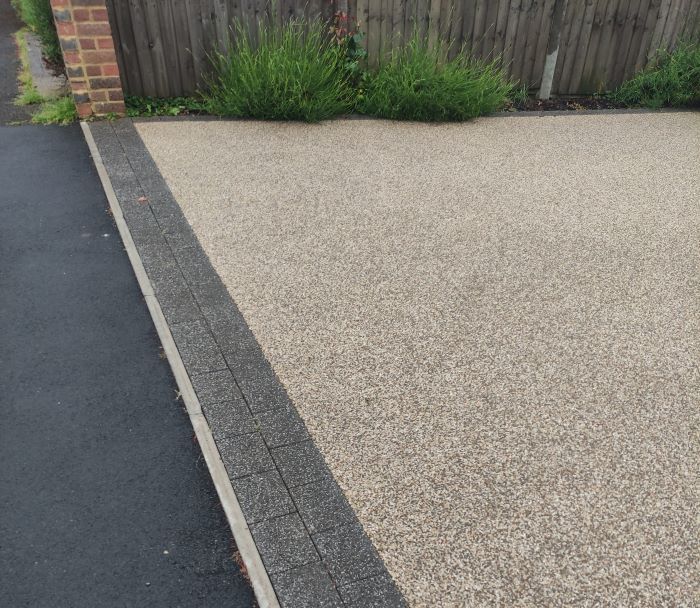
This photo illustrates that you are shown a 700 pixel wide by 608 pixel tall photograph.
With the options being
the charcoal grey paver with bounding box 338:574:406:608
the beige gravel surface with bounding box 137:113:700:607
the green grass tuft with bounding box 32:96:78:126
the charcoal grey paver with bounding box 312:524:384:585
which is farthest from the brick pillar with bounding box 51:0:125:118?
the charcoal grey paver with bounding box 338:574:406:608

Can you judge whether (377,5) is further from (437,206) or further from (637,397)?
(637,397)

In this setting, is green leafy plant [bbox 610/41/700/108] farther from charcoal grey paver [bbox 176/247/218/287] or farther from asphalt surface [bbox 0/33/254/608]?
asphalt surface [bbox 0/33/254/608]

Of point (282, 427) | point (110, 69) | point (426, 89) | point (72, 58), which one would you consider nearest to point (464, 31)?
point (426, 89)

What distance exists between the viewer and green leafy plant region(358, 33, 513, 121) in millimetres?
5988

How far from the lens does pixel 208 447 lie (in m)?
2.33

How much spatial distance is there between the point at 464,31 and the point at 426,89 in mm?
1123

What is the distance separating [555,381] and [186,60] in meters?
4.97

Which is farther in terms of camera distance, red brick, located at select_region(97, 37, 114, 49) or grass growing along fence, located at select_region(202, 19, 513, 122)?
grass growing along fence, located at select_region(202, 19, 513, 122)

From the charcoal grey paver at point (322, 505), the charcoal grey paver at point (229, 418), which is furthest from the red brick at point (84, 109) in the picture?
the charcoal grey paver at point (322, 505)

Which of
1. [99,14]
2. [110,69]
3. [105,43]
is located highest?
[99,14]

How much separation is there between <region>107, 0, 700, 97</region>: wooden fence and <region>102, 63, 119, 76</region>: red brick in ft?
1.69

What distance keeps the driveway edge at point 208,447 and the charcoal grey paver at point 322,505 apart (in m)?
0.20

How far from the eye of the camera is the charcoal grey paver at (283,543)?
192cm

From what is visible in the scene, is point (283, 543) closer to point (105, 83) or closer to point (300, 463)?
point (300, 463)
